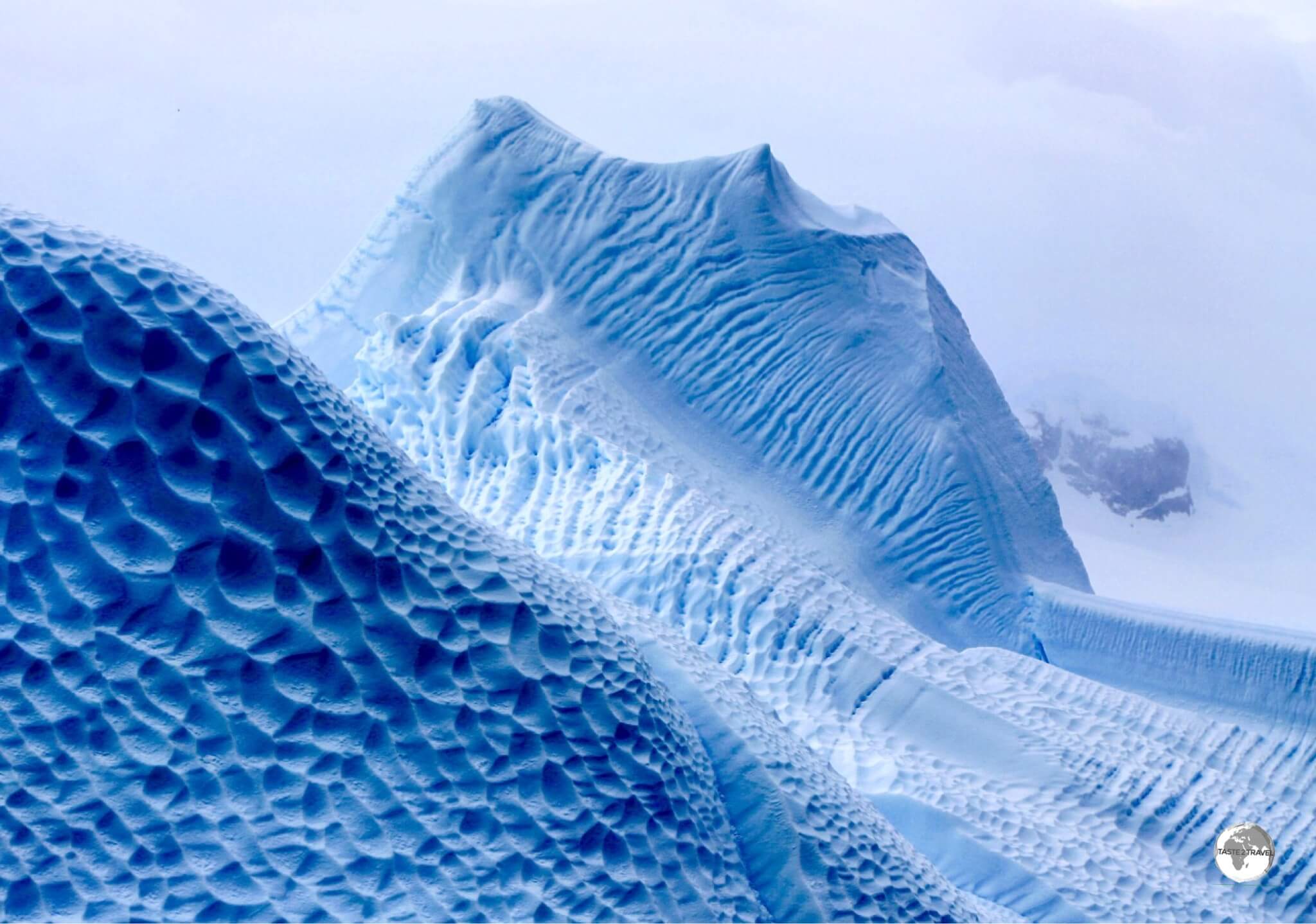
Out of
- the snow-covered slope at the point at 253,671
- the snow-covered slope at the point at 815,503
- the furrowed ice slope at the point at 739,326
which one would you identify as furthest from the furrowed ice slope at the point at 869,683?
the snow-covered slope at the point at 253,671

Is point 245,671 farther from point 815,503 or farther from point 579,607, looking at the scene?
point 815,503

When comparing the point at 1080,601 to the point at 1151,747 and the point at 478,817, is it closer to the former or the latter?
the point at 1151,747

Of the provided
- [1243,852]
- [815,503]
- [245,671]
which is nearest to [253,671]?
[245,671]

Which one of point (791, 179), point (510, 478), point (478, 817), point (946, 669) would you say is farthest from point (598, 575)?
point (791, 179)

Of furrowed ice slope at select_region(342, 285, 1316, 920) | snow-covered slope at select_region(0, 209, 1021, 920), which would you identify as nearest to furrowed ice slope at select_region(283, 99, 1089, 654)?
furrowed ice slope at select_region(342, 285, 1316, 920)

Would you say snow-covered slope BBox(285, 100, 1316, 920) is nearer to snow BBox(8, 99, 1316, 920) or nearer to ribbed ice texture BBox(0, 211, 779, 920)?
snow BBox(8, 99, 1316, 920)

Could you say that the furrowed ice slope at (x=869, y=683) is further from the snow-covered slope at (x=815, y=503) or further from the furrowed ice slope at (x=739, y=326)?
the furrowed ice slope at (x=739, y=326)
